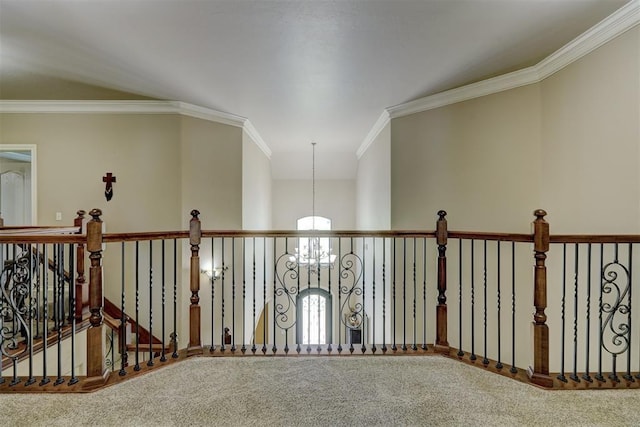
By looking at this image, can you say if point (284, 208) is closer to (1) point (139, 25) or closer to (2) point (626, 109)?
(1) point (139, 25)

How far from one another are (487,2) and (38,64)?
4269mm

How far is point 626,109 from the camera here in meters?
2.50

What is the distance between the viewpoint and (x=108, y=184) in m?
4.55

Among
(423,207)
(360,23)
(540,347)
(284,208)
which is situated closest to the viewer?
(540,347)

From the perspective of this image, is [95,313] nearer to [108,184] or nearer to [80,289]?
[80,289]

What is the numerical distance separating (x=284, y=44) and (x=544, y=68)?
2537 millimetres

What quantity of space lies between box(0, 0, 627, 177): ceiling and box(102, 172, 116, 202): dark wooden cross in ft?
3.89

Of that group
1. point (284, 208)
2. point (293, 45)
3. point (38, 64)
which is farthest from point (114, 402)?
point (284, 208)

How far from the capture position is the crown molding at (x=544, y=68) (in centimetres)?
247

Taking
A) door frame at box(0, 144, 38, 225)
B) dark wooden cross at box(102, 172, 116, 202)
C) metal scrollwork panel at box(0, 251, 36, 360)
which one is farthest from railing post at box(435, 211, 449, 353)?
door frame at box(0, 144, 38, 225)

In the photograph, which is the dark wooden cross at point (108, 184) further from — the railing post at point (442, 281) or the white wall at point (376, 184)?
the railing post at point (442, 281)

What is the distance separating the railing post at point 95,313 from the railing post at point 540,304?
9.31 ft

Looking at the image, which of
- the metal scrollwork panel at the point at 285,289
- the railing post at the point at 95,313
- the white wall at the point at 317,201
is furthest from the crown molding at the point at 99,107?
the white wall at the point at 317,201

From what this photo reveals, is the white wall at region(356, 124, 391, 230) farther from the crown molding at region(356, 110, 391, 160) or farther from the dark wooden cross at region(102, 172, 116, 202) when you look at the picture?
the dark wooden cross at region(102, 172, 116, 202)
